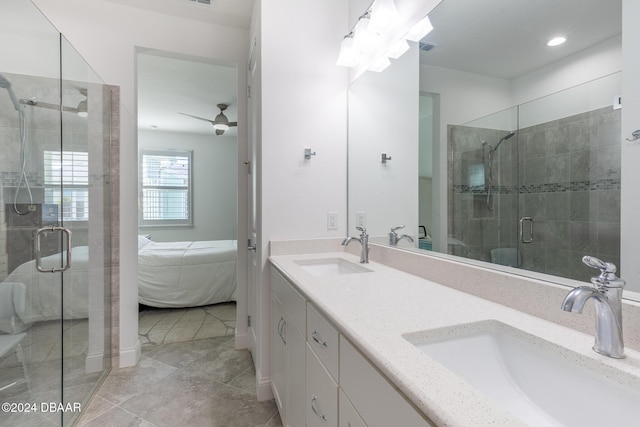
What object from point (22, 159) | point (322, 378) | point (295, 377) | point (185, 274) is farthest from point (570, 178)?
point (185, 274)

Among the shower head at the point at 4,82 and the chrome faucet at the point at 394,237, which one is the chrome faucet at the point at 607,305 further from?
the shower head at the point at 4,82

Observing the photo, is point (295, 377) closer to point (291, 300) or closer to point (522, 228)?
point (291, 300)

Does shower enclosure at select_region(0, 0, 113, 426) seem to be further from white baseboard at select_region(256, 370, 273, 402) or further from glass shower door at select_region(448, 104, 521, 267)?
glass shower door at select_region(448, 104, 521, 267)

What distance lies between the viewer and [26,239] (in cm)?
165

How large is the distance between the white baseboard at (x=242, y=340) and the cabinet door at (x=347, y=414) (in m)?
1.92

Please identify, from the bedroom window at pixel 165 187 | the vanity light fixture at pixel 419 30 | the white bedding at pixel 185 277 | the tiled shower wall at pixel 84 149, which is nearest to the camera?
the vanity light fixture at pixel 419 30

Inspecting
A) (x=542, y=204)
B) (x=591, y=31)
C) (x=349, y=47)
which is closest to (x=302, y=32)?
(x=349, y=47)

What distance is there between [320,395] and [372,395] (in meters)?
0.40

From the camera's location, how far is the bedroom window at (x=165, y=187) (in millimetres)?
5465

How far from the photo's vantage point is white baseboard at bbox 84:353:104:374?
1954mm

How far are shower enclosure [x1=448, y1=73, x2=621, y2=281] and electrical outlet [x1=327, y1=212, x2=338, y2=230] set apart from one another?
34.9 inches

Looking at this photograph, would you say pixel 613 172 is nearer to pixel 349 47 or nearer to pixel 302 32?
pixel 349 47

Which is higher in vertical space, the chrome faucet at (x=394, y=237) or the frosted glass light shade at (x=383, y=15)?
the frosted glass light shade at (x=383, y=15)

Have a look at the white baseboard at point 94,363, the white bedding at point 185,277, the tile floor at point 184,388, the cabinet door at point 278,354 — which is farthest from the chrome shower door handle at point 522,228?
the white bedding at point 185,277
